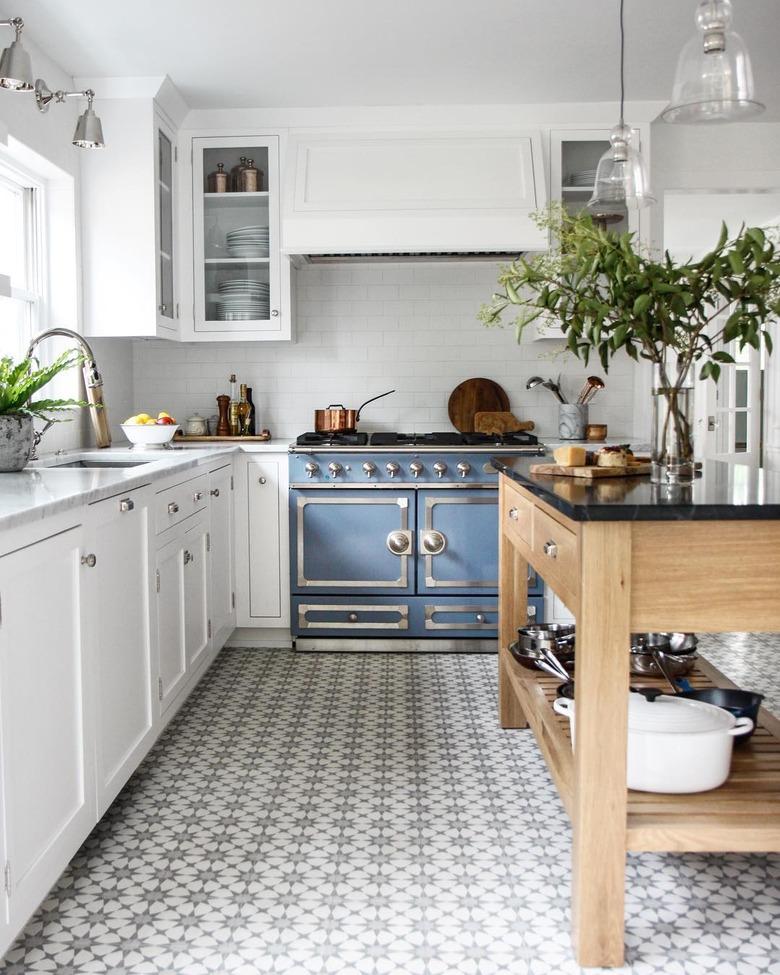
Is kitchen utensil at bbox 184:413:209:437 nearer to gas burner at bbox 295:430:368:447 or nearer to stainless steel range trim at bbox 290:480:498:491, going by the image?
gas burner at bbox 295:430:368:447

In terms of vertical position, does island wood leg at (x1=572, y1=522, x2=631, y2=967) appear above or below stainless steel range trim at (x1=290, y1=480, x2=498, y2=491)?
below

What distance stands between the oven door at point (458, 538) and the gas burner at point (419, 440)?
0.22 m

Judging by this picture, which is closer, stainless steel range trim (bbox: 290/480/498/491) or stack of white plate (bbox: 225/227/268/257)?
stainless steel range trim (bbox: 290/480/498/491)

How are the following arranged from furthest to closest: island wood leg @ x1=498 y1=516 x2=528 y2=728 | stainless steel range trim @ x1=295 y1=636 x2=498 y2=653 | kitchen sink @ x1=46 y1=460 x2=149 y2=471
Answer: stainless steel range trim @ x1=295 y1=636 x2=498 y2=653 → kitchen sink @ x1=46 y1=460 x2=149 y2=471 → island wood leg @ x1=498 y1=516 x2=528 y2=728

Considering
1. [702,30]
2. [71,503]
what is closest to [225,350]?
[71,503]

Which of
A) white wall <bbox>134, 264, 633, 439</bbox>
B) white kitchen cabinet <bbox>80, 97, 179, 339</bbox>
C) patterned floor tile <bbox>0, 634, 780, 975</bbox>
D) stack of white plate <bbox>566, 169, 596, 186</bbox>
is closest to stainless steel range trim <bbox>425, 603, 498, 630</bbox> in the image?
patterned floor tile <bbox>0, 634, 780, 975</bbox>

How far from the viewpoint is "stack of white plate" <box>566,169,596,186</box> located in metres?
4.52

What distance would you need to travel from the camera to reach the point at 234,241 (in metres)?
4.60

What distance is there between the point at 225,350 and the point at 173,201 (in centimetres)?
81

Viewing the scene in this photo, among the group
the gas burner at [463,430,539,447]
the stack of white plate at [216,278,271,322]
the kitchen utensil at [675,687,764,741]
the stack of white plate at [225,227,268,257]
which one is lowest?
the kitchen utensil at [675,687,764,741]

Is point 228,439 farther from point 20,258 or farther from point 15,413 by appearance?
point 15,413

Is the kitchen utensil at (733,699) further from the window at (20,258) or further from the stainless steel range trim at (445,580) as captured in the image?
the window at (20,258)

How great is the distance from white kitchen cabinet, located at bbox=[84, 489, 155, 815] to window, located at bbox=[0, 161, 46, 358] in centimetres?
158

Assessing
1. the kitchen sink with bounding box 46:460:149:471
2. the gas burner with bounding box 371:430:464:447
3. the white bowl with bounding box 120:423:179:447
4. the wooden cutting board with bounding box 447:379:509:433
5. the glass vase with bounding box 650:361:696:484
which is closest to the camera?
the glass vase with bounding box 650:361:696:484
